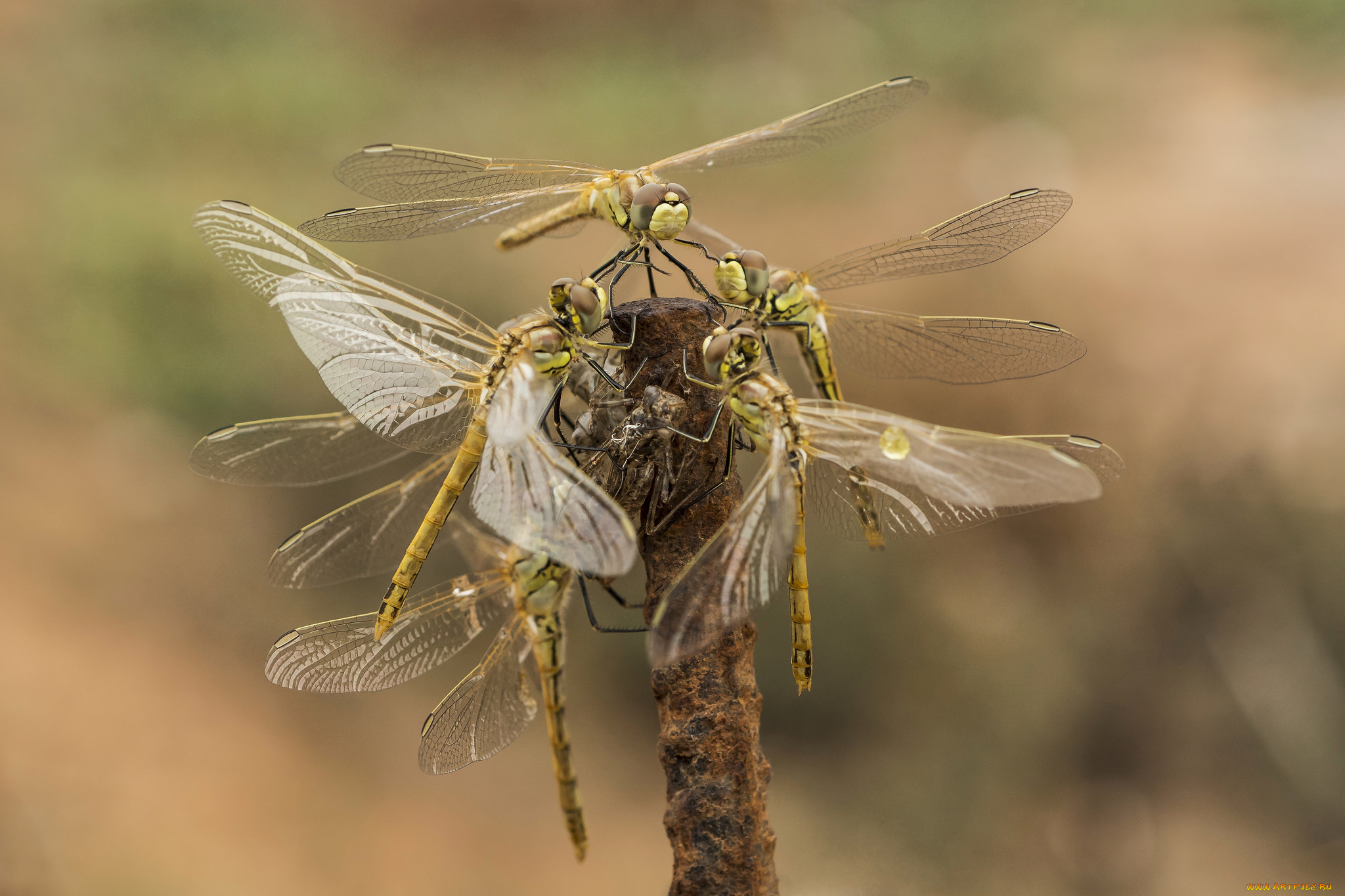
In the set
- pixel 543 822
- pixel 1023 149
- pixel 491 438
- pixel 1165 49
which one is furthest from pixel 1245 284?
pixel 543 822

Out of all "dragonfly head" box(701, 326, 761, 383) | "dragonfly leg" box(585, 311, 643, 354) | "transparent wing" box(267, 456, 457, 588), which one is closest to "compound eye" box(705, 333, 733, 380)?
"dragonfly head" box(701, 326, 761, 383)

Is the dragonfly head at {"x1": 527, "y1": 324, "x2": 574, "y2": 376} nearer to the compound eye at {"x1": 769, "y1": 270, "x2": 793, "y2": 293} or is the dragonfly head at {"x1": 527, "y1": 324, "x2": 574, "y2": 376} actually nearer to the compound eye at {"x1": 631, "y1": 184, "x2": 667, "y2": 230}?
the compound eye at {"x1": 631, "y1": 184, "x2": 667, "y2": 230}

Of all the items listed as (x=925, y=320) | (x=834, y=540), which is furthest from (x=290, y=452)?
(x=834, y=540)

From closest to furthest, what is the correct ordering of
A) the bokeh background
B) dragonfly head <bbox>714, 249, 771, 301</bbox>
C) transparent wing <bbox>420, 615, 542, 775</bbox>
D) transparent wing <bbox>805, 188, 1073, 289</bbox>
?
1. dragonfly head <bbox>714, 249, 771, 301</bbox>
2. transparent wing <bbox>420, 615, 542, 775</bbox>
3. transparent wing <bbox>805, 188, 1073, 289</bbox>
4. the bokeh background

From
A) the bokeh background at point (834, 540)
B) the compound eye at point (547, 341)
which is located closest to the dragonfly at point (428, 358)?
the compound eye at point (547, 341)

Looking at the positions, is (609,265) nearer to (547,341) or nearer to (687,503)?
(547,341)

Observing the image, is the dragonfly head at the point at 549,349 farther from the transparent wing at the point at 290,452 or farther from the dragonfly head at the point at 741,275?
the transparent wing at the point at 290,452
